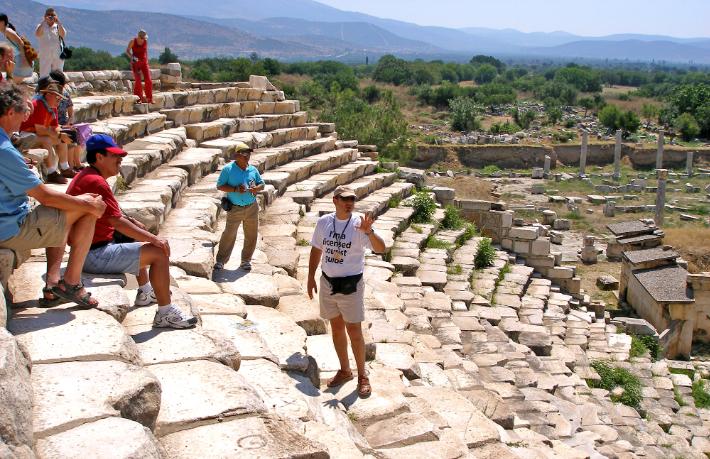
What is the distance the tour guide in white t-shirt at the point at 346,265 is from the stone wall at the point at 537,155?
1465 inches

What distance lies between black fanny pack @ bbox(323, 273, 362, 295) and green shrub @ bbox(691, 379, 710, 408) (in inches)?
328

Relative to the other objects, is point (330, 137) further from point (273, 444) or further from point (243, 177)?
point (273, 444)

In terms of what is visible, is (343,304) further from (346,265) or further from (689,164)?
(689,164)

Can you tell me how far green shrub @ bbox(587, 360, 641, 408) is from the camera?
11.1 m

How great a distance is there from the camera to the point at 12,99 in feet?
14.8

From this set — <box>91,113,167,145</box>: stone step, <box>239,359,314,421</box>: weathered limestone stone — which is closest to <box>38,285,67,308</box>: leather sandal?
<box>239,359,314,421</box>: weathered limestone stone

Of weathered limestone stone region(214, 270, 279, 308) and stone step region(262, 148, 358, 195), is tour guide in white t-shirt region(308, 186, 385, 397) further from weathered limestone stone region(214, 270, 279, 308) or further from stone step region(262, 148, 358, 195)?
stone step region(262, 148, 358, 195)

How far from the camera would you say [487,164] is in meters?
45.4

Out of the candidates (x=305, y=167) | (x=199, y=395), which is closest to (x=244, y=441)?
(x=199, y=395)

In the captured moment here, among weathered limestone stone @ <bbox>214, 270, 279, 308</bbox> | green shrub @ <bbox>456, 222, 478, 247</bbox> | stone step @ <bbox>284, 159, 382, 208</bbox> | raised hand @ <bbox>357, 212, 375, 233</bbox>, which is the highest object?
raised hand @ <bbox>357, 212, 375, 233</bbox>

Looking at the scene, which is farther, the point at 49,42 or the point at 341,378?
the point at 49,42

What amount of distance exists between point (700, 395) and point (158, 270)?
1019 cm

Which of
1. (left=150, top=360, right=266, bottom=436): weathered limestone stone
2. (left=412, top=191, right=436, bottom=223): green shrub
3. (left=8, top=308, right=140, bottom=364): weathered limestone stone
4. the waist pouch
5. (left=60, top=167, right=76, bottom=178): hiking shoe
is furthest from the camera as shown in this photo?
(left=412, top=191, right=436, bottom=223): green shrub

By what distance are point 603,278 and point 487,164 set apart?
2691 centimetres
